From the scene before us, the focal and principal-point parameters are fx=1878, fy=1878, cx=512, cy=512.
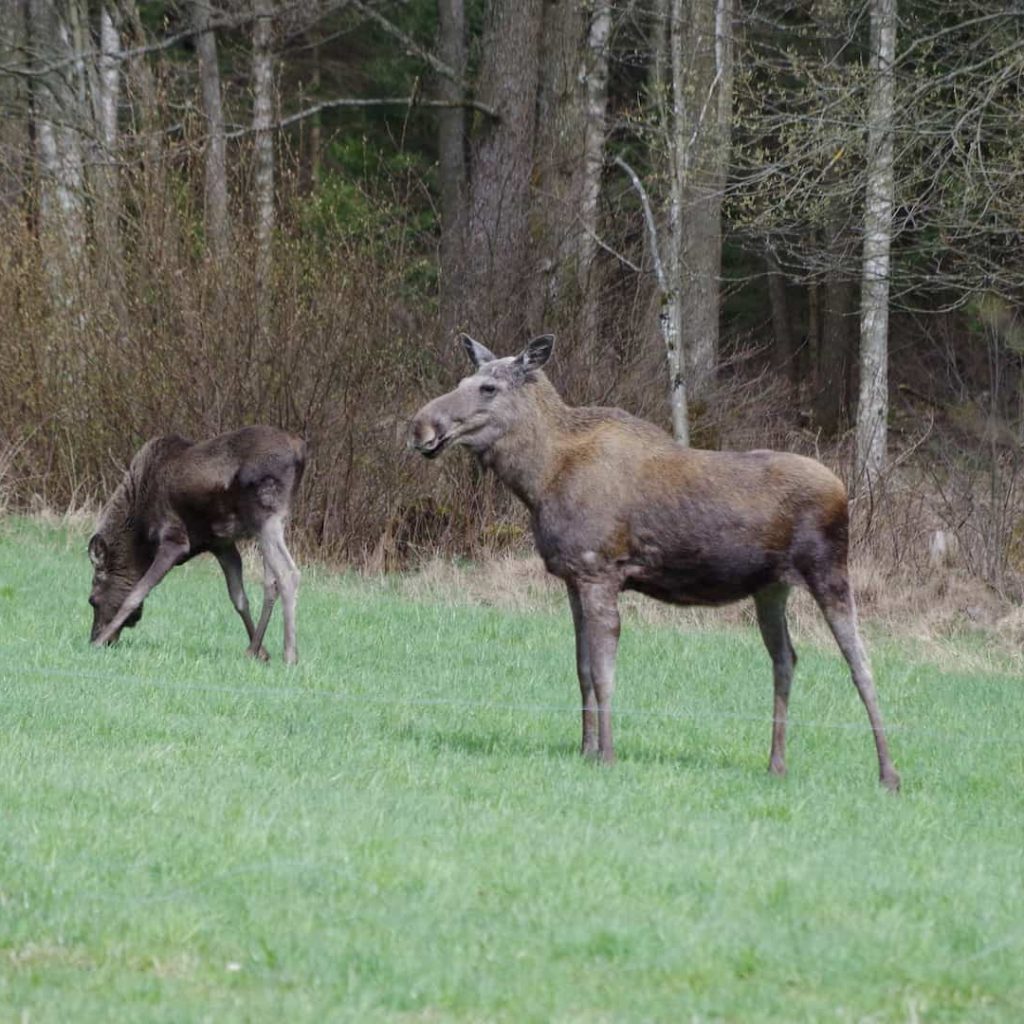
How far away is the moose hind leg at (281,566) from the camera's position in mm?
13750

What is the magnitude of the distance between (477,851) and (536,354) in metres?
3.86

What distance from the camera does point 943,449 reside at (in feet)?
65.9

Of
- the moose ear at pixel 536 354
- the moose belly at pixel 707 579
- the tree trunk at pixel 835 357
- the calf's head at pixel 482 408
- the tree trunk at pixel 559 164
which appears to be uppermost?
the tree trunk at pixel 559 164

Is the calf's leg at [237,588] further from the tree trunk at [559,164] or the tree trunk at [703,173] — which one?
the tree trunk at [559,164]

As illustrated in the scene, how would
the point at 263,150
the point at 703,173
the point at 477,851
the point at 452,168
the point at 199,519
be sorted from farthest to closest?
the point at 452,168, the point at 263,150, the point at 703,173, the point at 199,519, the point at 477,851

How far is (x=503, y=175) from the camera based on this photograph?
24.3 meters

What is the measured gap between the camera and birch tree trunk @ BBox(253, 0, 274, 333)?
859 inches

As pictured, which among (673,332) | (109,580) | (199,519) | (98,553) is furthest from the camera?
(673,332)

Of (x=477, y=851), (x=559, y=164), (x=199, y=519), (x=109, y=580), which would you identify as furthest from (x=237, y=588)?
(x=559, y=164)

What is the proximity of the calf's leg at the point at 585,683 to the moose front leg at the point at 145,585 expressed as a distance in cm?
460

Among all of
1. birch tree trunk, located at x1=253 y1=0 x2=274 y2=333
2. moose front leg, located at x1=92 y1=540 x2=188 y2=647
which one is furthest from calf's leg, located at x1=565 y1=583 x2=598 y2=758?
birch tree trunk, located at x1=253 y1=0 x2=274 y2=333

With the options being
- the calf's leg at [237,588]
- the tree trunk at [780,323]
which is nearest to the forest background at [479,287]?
the calf's leg at [237,588]

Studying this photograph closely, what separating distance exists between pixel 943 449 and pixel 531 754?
10.9m

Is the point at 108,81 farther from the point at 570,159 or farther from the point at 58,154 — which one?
the point at 570,159
